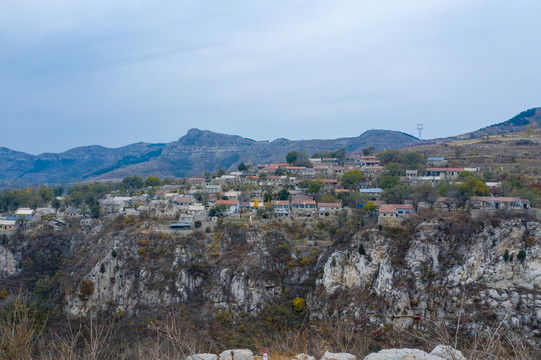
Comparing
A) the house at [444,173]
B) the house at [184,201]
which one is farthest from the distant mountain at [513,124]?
the house at [184,201]

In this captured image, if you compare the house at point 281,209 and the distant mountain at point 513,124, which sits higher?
the distant mountain at point 513,124

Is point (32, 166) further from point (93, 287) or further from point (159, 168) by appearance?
point (93, 287)

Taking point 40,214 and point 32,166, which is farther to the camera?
point 32,166

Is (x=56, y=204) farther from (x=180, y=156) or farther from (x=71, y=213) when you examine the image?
(x=180, y=156)

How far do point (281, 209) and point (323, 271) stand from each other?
882 centimetres

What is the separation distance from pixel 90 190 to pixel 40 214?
957 cm

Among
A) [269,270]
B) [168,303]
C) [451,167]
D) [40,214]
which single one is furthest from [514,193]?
[40,214]

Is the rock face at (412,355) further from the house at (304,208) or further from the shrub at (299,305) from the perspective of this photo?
the house at (304,208)

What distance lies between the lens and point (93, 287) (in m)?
29.5

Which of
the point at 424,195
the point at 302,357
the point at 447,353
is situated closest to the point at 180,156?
the point at 424,195

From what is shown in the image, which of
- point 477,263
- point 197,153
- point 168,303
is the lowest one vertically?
point 168,303

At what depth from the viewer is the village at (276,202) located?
31047 millimetres

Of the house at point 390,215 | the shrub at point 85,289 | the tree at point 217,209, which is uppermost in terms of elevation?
the tree at point 217,209

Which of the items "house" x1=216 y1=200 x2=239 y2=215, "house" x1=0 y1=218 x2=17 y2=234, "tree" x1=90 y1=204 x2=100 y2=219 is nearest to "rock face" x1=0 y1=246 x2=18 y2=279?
"house" x1=0 y1=218 x2=17 y2=234
